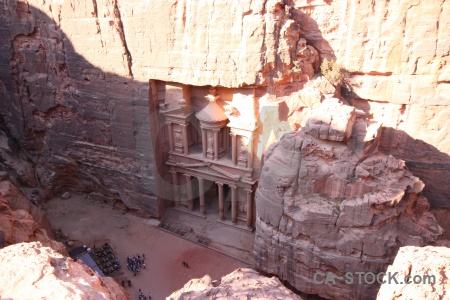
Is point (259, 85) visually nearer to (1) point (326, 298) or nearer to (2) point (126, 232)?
(1) point (326, 298)

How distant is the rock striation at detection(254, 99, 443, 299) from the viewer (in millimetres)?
10016

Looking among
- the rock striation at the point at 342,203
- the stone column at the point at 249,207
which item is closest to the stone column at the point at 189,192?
the stone column at the point at 249,207

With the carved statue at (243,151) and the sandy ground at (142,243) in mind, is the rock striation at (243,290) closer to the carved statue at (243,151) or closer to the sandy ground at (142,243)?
the sandy ground at (142,243)

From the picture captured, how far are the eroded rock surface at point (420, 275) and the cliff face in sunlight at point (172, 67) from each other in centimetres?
854

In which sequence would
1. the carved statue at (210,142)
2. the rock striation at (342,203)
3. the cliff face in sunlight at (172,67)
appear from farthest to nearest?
the carved statue at (210,142) < the cliff face in sunlight at (172,67) < the rock striation at (342,203)

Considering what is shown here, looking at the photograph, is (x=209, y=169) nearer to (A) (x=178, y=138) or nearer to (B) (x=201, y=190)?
(B) (x=201, y=190)

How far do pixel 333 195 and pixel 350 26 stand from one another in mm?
5772

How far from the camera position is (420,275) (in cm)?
423

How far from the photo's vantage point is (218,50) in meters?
13.3

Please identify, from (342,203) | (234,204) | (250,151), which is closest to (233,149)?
(250,151)

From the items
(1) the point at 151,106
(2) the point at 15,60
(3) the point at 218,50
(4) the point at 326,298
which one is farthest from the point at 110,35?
(4) the point at 326,298

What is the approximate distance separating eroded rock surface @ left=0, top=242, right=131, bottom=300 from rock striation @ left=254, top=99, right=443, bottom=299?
7298 millimetres

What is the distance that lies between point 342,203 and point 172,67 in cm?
837

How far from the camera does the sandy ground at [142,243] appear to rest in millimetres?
14484
